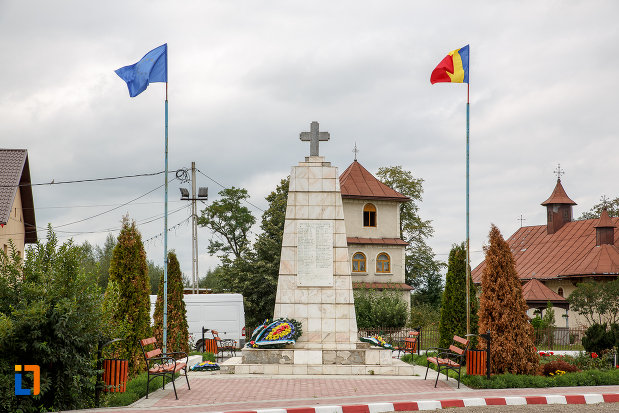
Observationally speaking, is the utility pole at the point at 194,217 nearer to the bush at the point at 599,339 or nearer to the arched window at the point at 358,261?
the arched window at the point at 358,261

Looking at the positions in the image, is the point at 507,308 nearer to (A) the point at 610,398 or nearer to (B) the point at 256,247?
(A) the point at 610,398

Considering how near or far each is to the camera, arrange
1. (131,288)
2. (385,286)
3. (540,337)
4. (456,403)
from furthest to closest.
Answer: (385,286) → (540,337) → (131,288) → (456,403)

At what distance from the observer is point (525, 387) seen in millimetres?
12992

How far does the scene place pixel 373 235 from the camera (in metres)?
42.1

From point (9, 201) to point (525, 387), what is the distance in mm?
21059

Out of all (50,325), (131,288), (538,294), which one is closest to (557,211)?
(538,294)

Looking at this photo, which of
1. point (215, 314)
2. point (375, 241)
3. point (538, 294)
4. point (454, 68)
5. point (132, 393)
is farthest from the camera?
point (375, 241)

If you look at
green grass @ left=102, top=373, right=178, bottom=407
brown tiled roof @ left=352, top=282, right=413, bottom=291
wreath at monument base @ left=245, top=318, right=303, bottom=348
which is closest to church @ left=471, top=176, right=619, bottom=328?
brown tiled roof @ left=352, top=282, right=413, bottom=291

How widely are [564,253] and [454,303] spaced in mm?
29006

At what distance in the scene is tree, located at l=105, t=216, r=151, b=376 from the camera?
13.9m

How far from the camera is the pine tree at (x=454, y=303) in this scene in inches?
731

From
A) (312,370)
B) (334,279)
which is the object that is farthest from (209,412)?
(334,279)

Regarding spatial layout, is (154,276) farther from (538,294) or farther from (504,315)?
(504,315)

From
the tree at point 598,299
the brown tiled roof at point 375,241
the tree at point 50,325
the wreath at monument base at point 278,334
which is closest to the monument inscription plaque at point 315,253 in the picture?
the wreath at monument base at point 278,334
